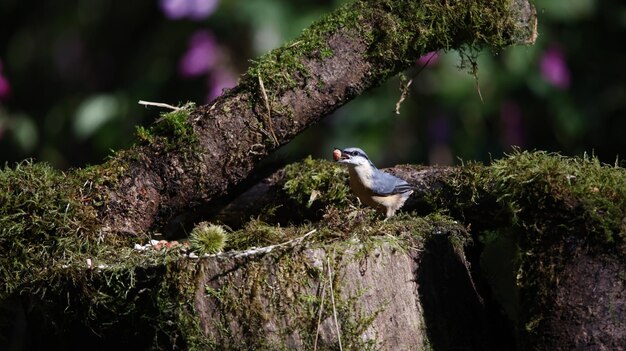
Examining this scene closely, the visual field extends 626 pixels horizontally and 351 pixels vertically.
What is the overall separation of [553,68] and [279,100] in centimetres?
409

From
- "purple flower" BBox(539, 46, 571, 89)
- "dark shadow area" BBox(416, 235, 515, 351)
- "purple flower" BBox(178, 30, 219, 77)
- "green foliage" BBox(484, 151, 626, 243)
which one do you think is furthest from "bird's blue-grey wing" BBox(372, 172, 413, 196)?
"purple flower" BBox(539, 46, 571, 89)

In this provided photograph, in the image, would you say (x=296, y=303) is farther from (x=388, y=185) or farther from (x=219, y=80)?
(x=219, y=80)

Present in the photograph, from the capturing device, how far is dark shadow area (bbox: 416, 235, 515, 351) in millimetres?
3449

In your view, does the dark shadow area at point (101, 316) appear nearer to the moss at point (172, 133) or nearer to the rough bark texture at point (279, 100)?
the rough bark texture at point (279, 100)

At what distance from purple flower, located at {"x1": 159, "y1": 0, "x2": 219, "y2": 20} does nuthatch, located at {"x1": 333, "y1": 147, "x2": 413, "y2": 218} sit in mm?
3486

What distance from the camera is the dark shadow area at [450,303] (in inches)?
136

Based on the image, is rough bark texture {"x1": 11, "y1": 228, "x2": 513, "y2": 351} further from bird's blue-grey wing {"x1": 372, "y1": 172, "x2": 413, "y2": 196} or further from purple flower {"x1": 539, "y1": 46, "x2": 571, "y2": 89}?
purple flower {"x1": 539, "y1": 46, "x2": 571, "y2": 89}

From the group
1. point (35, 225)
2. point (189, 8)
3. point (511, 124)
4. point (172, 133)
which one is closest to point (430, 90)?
point (511, 124)

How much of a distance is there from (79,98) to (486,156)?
3.70 meters

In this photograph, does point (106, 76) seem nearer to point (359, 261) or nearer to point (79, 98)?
point (79, 98)

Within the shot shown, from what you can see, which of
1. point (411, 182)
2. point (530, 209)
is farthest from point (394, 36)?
point (530, 209)

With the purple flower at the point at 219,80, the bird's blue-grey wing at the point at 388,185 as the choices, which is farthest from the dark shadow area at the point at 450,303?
the purple flower at the point at 219,80

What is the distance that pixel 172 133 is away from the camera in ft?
13.1

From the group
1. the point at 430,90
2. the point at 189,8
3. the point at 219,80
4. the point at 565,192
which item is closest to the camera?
the point at 565,192
